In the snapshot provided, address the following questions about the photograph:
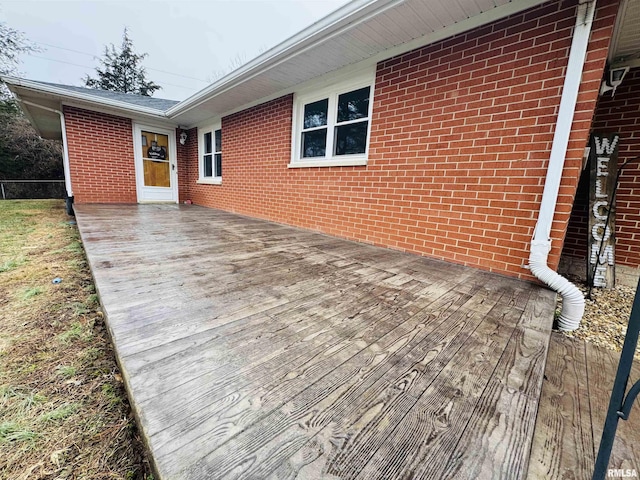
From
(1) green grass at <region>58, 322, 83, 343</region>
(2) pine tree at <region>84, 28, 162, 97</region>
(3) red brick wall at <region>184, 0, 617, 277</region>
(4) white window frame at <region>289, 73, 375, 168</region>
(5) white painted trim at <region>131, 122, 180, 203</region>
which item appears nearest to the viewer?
(1) green grass at <region>58, 322, 83, 343</region>

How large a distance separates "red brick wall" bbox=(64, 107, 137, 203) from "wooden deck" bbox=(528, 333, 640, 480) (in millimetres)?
8389

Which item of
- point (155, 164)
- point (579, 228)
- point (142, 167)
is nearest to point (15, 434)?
point (579, 228)

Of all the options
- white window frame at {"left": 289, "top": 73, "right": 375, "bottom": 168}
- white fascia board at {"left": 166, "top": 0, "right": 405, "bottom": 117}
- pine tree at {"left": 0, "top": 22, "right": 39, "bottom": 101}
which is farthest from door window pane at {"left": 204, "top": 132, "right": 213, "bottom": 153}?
pine tree at {"left": 0, "top": 22, "right": 39, "bottom": 101}

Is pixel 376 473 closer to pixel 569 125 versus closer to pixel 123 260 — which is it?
pixel 123 260

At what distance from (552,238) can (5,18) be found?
740 inches

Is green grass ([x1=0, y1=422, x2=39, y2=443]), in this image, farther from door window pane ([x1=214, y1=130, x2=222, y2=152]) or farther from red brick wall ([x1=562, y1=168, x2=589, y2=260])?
door window pane ([x1=214, y1=130, x2=222, y2=152])

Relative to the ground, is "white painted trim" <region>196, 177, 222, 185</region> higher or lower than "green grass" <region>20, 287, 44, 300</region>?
higher

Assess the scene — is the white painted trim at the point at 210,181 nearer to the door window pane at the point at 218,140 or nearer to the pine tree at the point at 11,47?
the door window pane at the point at 218,140

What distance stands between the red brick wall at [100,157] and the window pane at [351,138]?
587cm

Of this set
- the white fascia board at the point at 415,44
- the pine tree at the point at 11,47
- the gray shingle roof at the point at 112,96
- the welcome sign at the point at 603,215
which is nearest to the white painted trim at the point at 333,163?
the white fascia board at the point at 415,44

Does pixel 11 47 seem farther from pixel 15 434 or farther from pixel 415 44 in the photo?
pixel 15 434

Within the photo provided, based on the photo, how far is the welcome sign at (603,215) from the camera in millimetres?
2596

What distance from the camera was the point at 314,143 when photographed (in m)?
4.31

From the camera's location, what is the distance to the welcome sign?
102 inches
